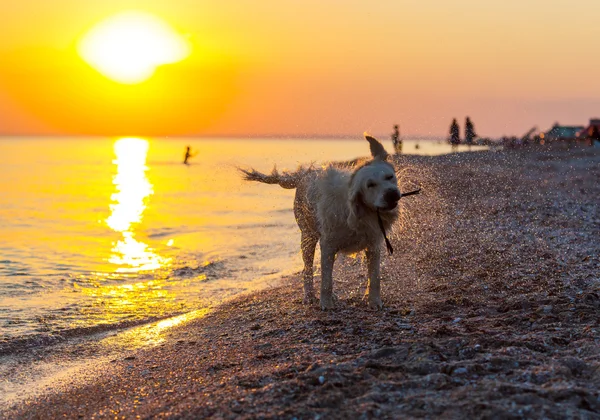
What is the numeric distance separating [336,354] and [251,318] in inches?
117

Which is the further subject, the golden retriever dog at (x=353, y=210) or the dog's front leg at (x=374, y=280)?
the dog's front leg at (x=374, y=280)

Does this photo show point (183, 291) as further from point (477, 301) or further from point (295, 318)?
point (477, 301)

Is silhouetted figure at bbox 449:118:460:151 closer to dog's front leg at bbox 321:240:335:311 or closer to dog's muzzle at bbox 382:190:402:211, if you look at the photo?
dog's front leg at bbox 321:240:335:311

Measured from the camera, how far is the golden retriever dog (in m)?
7.10

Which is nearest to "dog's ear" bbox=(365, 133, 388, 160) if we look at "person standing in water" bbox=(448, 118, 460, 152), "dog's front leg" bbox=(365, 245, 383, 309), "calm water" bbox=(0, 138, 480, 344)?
"calm water" bbox=(0, 138, 480, 344)

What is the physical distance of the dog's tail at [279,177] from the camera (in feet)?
31.7

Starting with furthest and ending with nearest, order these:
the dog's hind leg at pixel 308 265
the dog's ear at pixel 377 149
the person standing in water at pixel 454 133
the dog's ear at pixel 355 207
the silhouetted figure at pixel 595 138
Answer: the silhouetted figure at pixel 595 138, the person standing in water at pixel 454 133, the dog's hind leg at pixel 308 265, the dog's ear at pixel 377 149, the dog's ear at pixel 355 207

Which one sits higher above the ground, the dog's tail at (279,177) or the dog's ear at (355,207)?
the dog's tail at (279,177)

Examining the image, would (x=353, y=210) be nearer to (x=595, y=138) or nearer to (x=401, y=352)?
(x=401, y=352)

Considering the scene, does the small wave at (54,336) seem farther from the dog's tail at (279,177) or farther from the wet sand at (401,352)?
the dog's tail at (279,177)

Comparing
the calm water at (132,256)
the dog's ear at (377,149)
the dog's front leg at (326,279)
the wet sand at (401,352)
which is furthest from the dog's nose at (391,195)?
the calm water at (132,256)

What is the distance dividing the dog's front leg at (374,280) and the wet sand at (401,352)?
17 centimetres

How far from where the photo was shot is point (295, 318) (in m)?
7.97

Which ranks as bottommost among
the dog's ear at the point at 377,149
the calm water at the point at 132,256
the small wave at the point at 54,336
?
the small wave at the point at 54,336
